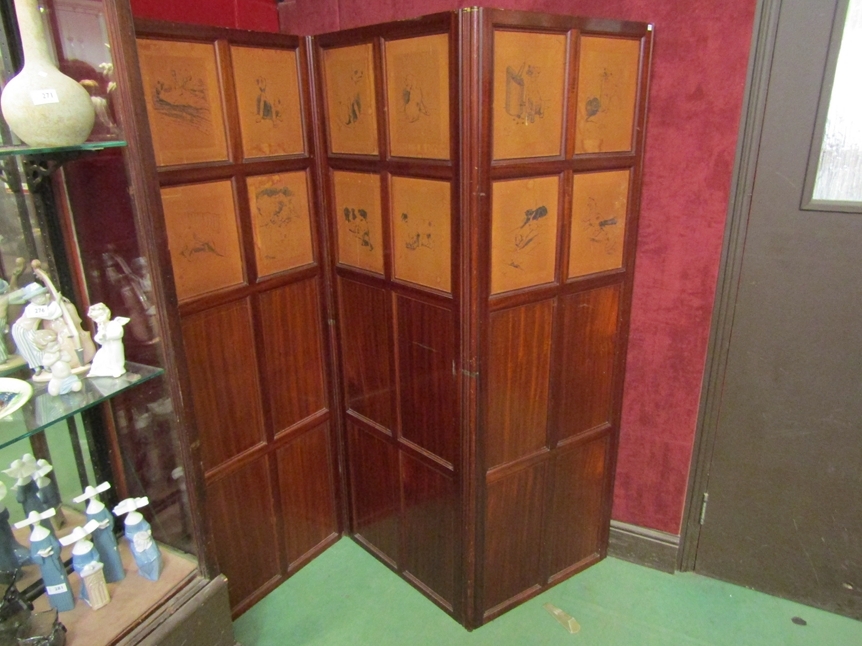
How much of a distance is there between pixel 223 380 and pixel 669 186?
1.52m

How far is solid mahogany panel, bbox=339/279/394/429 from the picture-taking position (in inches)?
82.4

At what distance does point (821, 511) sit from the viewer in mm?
2064

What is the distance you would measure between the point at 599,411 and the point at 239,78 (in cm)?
158

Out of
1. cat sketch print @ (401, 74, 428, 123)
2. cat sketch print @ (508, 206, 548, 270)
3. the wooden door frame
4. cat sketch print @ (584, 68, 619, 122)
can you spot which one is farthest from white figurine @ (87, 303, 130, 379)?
the wooden door frame

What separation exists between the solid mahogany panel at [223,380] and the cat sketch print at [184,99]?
0.54 metres

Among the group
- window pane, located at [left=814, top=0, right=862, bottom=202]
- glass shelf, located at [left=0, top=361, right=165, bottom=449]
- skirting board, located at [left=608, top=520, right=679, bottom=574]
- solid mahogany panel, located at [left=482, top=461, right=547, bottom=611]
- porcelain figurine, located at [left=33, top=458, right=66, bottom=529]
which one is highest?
window pane, located at [left=814, top=0, right=862, bottom=202]

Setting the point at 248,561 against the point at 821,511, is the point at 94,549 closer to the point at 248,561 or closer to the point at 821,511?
the point at 248,561

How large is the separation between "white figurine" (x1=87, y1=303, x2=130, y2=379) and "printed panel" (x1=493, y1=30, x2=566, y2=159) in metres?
1.04

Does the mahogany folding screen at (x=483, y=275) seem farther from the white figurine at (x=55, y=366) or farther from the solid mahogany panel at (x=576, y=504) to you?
the white figurine at (x=55, y=366)

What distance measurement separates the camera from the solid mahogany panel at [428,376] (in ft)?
6.23

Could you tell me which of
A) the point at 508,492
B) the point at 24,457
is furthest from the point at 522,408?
the point at 24,457

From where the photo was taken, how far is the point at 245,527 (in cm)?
211

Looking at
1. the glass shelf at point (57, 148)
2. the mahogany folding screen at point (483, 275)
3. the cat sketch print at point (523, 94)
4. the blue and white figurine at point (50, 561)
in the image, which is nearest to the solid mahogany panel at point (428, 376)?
the mahogany folding screen at point (483, 275)

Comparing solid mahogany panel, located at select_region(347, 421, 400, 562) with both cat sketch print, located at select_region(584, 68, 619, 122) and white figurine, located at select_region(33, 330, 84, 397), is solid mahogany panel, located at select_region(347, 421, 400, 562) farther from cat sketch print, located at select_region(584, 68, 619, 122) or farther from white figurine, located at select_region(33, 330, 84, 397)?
cat sketch print, located at select_region(584, 68, 619, 122)
